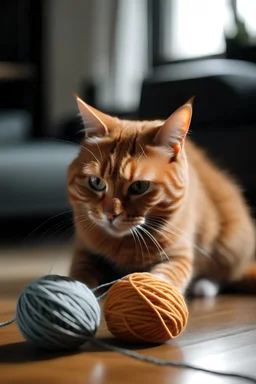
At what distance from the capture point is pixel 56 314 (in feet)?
3.44

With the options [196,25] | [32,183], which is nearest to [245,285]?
[32,183]

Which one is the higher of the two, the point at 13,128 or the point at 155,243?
the point at 155,243

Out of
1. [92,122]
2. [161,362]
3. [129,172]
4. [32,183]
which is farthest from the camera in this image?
[32,183]

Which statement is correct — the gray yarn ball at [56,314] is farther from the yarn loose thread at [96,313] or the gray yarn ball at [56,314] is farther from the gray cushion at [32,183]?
the gray cushion at [32,183]

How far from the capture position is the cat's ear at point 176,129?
1287mm

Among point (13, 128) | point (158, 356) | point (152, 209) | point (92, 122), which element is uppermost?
point (92, 122)

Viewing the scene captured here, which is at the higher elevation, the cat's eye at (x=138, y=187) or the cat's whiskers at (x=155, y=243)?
the cat's eye at (x=138, y=187)

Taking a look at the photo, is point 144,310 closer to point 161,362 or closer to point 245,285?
point 161,362

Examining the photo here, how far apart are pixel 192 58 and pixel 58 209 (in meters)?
1.75

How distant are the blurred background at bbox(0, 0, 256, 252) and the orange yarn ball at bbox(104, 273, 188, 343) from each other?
3.47 feet

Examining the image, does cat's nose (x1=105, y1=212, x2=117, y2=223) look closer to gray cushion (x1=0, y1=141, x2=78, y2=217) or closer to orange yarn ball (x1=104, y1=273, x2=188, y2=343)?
orange yarn ball (x1=104, y1=273, x2=188, y2=343)

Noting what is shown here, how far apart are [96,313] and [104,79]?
11.0ft

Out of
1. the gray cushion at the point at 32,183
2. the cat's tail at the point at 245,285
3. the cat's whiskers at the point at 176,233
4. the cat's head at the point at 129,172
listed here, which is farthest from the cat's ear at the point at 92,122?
the gray cushion at the point at 32,183

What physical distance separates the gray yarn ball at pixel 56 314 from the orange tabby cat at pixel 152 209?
223 millimetres
